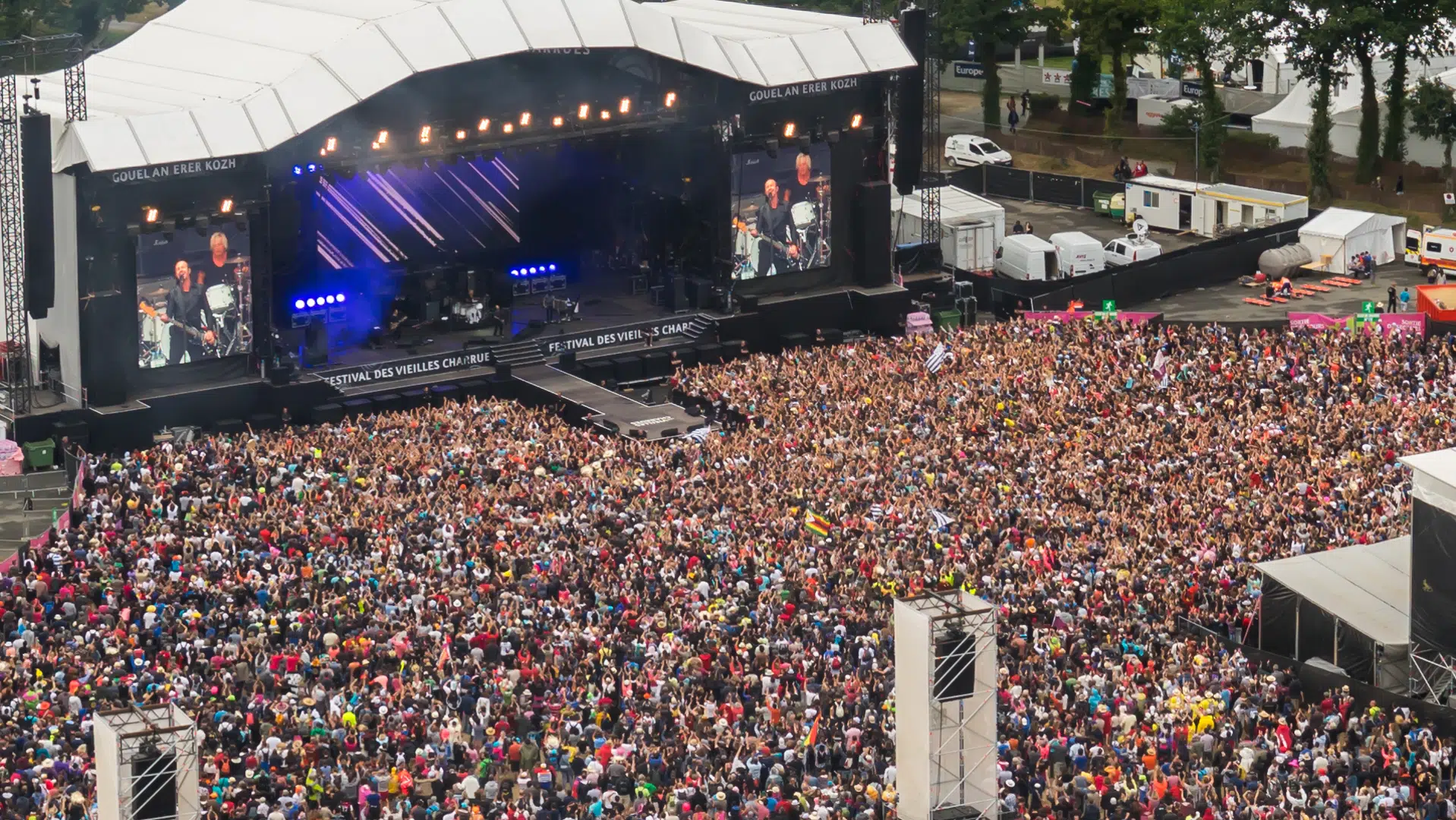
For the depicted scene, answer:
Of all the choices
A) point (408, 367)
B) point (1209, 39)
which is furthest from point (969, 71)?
point (408, 367)

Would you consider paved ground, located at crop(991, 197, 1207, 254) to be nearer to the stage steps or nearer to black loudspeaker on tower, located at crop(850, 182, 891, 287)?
black loudspeaker on tower, located at crop(850, 182, 891, 287)

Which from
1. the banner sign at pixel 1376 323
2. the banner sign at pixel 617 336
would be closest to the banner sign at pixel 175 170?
the banner sign at pixel 617 336

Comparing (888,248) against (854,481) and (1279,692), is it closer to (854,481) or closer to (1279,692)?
(854,481)

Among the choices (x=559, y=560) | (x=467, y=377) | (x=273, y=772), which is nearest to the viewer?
(x=273, y=772)

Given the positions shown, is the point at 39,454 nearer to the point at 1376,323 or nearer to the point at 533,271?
the point at 533,271

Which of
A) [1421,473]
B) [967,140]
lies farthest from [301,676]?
[967,140]

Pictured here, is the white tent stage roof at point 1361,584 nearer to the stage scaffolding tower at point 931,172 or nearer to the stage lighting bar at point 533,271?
the stage scaffolding tower at point 931,172
